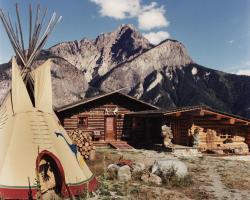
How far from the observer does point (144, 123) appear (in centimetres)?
3064

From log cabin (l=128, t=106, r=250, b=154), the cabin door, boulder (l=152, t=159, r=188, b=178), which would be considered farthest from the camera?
the cabin door

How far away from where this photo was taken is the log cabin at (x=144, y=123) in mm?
25109

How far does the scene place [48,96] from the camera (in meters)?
12.3

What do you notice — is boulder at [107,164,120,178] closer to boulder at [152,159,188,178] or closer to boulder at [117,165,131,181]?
boulder at [117,165,131,181]

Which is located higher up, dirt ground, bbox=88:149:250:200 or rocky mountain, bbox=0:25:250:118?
rocky mountain, bbox=0:25:250:118

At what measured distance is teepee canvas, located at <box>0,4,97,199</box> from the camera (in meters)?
10.2

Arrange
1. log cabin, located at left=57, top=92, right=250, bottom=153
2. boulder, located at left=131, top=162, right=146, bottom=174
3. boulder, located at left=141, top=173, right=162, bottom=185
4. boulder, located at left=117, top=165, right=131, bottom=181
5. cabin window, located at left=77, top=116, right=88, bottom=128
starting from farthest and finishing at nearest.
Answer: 1. cabin window, located at left=77, top=116, right=88, bottom=128
2. log cabin, located at left=57, top=92, right=250, bottom=153
3. boulder, located at left=131, top=162, right=146, bottom=174
4. boulder, located at left=117, top=165, right=131, bottom=181
5. boulder, located at left=141, top=173, right=162, bottom=185

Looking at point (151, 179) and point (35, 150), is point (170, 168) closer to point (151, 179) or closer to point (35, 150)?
point (151, 179)

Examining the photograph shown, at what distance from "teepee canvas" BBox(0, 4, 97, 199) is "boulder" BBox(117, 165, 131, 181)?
204cm

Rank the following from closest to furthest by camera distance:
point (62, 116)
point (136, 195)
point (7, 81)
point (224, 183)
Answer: point (136, 195) < point (224, 183) < point (62, 116) < point (7, 81)

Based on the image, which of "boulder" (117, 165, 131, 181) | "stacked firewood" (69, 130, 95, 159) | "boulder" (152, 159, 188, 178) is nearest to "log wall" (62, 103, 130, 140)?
"stacked firewood" (69, 130, 95, 159)

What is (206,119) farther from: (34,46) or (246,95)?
(246,95)

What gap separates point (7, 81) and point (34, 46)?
87.5 metres

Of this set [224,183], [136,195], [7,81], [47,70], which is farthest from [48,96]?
[7,81]
